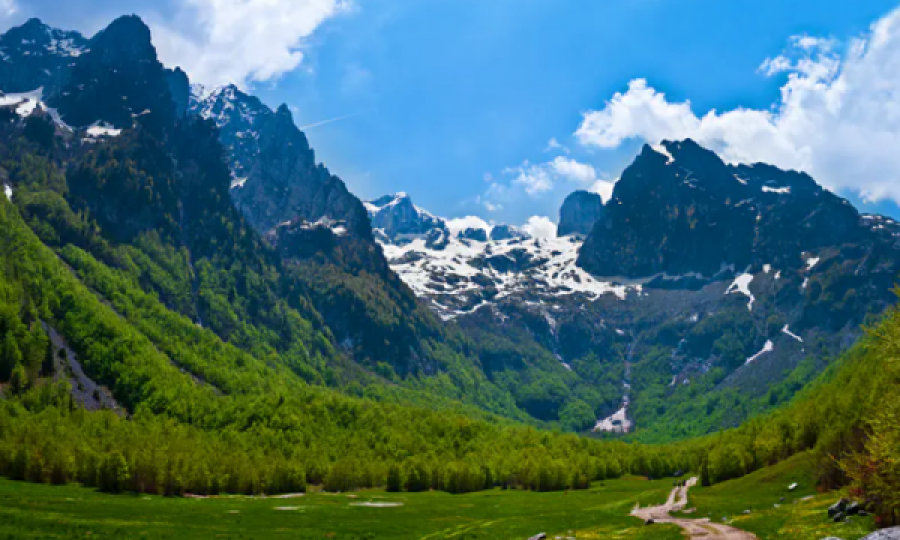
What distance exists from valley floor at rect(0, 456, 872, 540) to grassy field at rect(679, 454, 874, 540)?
0.45 feet

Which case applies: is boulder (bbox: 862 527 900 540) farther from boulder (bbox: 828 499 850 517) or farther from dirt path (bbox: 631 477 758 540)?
boulder (bbox: 828 499 850 517)

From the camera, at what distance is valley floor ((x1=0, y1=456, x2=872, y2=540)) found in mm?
52406

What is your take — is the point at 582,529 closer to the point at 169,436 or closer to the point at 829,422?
the point at 829,422

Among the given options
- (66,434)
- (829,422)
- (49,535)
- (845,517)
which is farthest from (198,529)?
(66,434)

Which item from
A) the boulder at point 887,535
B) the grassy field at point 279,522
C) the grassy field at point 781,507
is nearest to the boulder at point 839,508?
the grassy field at point 781,507

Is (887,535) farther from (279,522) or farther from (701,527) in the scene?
(279,522)

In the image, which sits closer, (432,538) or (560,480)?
(432,538)

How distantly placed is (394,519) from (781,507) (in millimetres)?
46555

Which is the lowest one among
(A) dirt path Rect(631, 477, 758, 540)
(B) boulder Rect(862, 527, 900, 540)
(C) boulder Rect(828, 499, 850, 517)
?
(A) dirt path Rect(631, 477, 758, 540)

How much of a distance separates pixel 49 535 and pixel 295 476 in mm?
98664

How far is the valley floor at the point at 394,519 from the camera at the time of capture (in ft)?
172

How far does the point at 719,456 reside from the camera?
134 metres

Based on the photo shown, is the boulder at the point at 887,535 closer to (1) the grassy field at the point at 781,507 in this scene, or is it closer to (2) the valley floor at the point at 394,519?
(1) the grassy field at the point at 781,507

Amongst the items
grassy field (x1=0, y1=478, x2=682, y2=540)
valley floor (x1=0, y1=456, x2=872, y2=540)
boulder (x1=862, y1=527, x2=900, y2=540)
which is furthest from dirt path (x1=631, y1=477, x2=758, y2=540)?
boulder (x1=862, y1=527, x2=900, y2=540)
